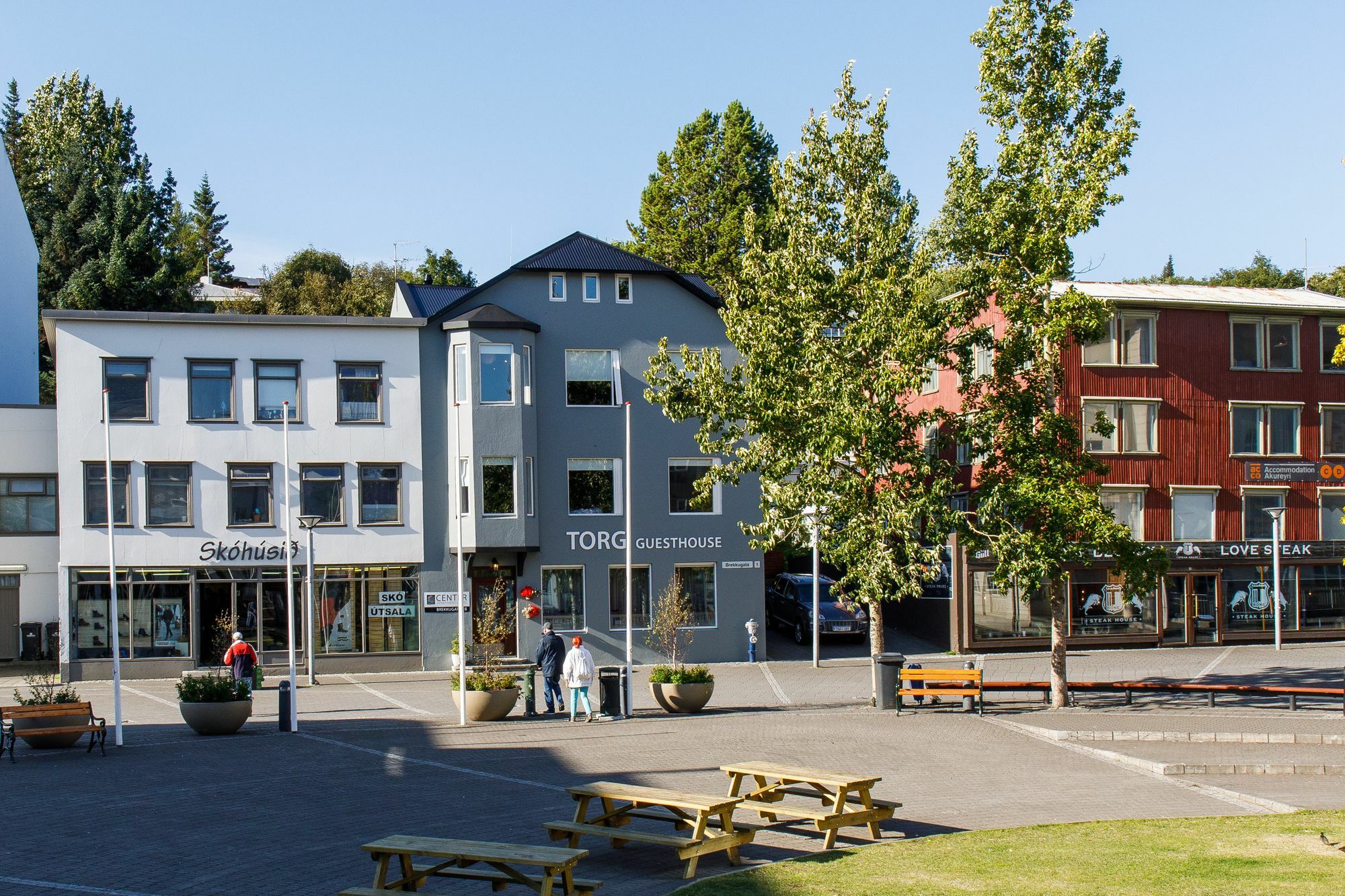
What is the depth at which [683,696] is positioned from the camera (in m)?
24.5

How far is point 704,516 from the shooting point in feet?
123

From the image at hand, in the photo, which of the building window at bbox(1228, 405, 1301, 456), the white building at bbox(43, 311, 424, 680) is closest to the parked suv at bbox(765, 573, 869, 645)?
the white building at bbox(43, 311, 424, 680)

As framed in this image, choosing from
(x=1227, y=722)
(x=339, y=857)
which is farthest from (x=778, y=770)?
(x=1227, y=722)

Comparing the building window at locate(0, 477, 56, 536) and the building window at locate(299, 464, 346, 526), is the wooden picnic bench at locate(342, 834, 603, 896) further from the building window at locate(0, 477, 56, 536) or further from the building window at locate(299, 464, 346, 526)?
the building window at locate(0, 477, 56, 536)

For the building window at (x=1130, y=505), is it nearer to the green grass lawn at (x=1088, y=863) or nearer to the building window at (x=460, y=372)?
the building window at (x=460, y=372)

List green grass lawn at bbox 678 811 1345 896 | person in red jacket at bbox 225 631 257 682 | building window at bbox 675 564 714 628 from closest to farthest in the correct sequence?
green grass lawn at bbox 678 811 1345 896, person in red jacket at bbox 225 631 257 682, building window at bbox 675 564 714 628

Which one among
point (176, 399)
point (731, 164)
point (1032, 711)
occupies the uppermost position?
point (731, 164)

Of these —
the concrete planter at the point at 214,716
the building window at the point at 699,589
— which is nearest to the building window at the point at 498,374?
the building window at the point at 699,589

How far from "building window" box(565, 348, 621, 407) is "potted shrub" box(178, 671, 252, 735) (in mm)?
16100

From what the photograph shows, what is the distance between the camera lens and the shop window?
33750mm

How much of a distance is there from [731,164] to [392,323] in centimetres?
2816

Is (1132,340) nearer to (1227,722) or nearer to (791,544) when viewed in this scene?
(791,544)

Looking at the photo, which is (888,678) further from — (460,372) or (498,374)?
(460,372)

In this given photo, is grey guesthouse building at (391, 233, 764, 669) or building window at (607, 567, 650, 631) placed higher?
grey guesthouse building at (391, 233, 764, 669)
